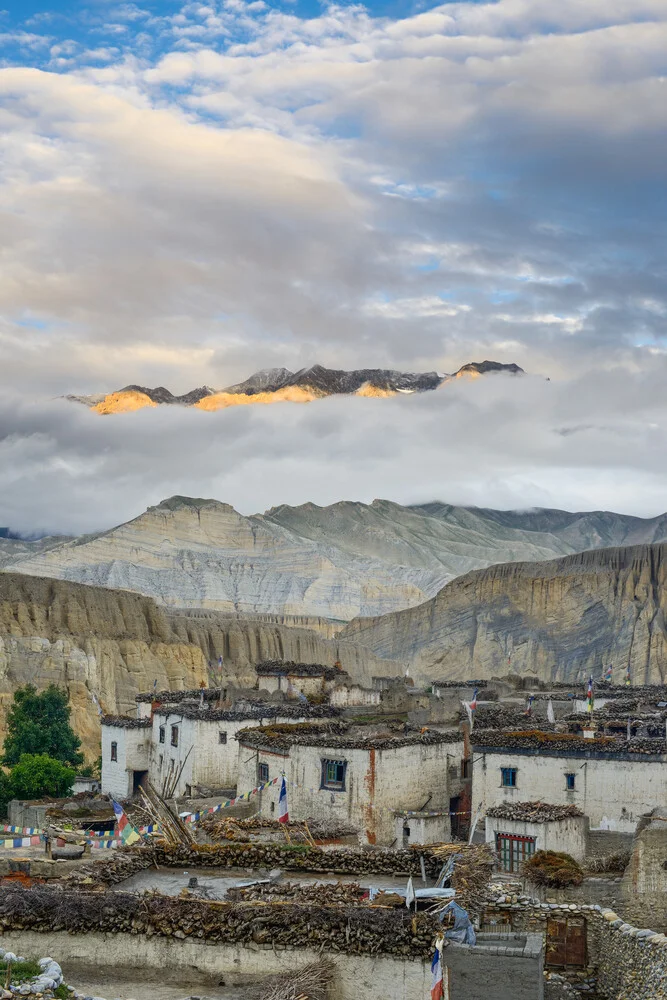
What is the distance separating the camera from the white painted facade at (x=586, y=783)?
31031mm

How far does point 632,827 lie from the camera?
30.6m

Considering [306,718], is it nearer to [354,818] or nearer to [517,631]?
[354,818]

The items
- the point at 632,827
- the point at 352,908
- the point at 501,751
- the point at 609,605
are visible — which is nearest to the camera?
the point at 352,908

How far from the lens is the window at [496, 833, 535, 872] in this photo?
27.7m

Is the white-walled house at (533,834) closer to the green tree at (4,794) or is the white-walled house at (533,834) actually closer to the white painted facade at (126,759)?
the white painted facade at (126,759)

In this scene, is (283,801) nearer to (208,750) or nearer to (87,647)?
(208,750)

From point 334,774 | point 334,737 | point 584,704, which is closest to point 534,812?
point 334,774

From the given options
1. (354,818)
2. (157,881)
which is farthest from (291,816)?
(157,881)

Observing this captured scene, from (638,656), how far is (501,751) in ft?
385

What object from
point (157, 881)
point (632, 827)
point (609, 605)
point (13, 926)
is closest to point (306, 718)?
point (632, 827)

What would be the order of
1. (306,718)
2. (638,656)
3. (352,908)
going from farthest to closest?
(638,656) < (306,718) < (352,908)

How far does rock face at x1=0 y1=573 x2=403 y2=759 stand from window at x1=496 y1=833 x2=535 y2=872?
63620 mm

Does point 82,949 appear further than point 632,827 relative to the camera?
No

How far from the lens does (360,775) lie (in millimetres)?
33906
